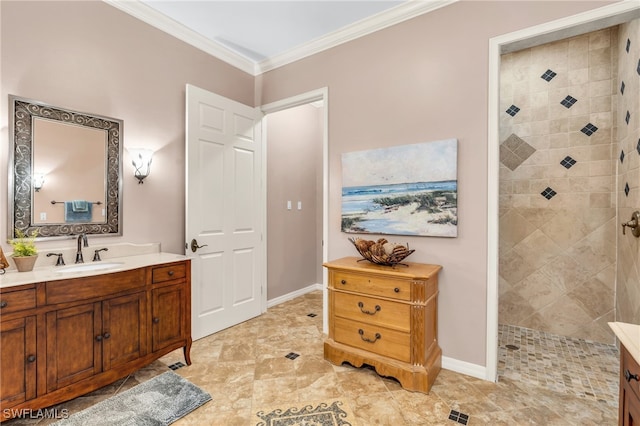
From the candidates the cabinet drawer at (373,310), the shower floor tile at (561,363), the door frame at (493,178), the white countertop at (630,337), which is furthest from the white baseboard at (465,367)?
the white countertop at (630,337)

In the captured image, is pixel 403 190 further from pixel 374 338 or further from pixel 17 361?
pixel 17 361

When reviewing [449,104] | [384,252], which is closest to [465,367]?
[384,252]

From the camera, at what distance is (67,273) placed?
74.0 inches

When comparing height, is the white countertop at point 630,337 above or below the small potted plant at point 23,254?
below

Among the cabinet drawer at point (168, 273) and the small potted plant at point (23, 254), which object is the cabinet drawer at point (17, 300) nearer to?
the small potted plant at point (23, 254)

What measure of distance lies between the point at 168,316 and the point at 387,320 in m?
1.63

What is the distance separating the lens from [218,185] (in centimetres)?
312

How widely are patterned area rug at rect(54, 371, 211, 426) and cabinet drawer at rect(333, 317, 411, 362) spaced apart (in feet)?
3.43

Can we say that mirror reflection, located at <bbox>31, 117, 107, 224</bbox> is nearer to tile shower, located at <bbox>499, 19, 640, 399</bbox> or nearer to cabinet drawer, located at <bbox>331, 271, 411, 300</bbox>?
cabinet drawer, located at <bbox>331, 271, 411, 300</bbox>

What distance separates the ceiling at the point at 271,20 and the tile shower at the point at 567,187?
1.52m

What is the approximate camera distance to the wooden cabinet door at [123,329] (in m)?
1.94

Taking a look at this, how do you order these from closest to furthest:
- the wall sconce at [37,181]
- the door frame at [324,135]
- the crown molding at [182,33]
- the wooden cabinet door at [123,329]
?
the wooden cabinet door at [123,329] < the wall sconce at [37,181] < the crown molding at [182,33] < the door frame at [324,135]

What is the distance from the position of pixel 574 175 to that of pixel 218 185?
349cm

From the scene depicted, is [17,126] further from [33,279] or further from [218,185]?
[218,185]
